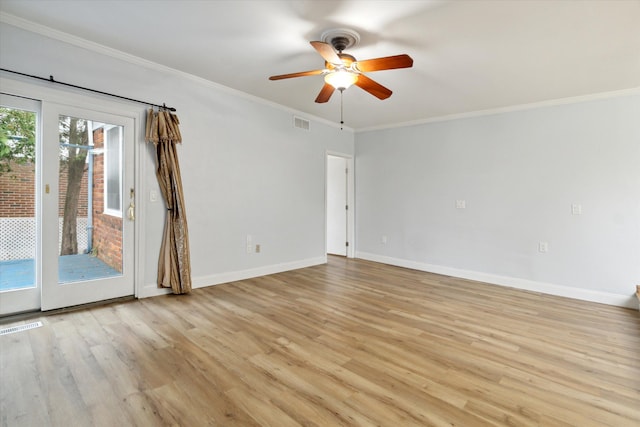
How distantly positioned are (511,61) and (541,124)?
1648mm

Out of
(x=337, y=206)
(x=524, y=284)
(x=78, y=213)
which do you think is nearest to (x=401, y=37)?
(x=78, y=213)

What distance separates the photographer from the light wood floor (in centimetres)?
169

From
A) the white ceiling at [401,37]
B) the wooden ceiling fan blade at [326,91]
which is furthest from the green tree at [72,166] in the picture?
the wooden ceiling fan blade at [326,91]

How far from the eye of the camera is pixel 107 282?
3.28 m

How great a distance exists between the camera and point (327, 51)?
7.75ft

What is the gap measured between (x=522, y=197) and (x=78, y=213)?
5.58 m

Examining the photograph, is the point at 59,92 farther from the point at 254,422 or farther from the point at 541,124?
the point at 541,124

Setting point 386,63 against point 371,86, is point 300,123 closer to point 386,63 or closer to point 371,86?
point 371,86

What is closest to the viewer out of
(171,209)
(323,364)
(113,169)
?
(323,364)

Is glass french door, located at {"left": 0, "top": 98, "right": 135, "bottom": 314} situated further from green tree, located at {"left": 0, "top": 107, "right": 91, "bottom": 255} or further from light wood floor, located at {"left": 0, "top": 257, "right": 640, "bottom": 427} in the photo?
light wood floor, located at {"left": 0, "top": 257, "right": 640, "bottom": 427}

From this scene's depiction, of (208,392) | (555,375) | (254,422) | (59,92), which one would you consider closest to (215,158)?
(59,92)

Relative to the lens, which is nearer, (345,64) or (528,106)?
(345,64)

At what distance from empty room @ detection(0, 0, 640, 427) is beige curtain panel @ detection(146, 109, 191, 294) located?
0.03 metres

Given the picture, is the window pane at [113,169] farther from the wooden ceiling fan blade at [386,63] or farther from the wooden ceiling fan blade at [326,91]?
the wooden ceiling fan blade at [386,63]
